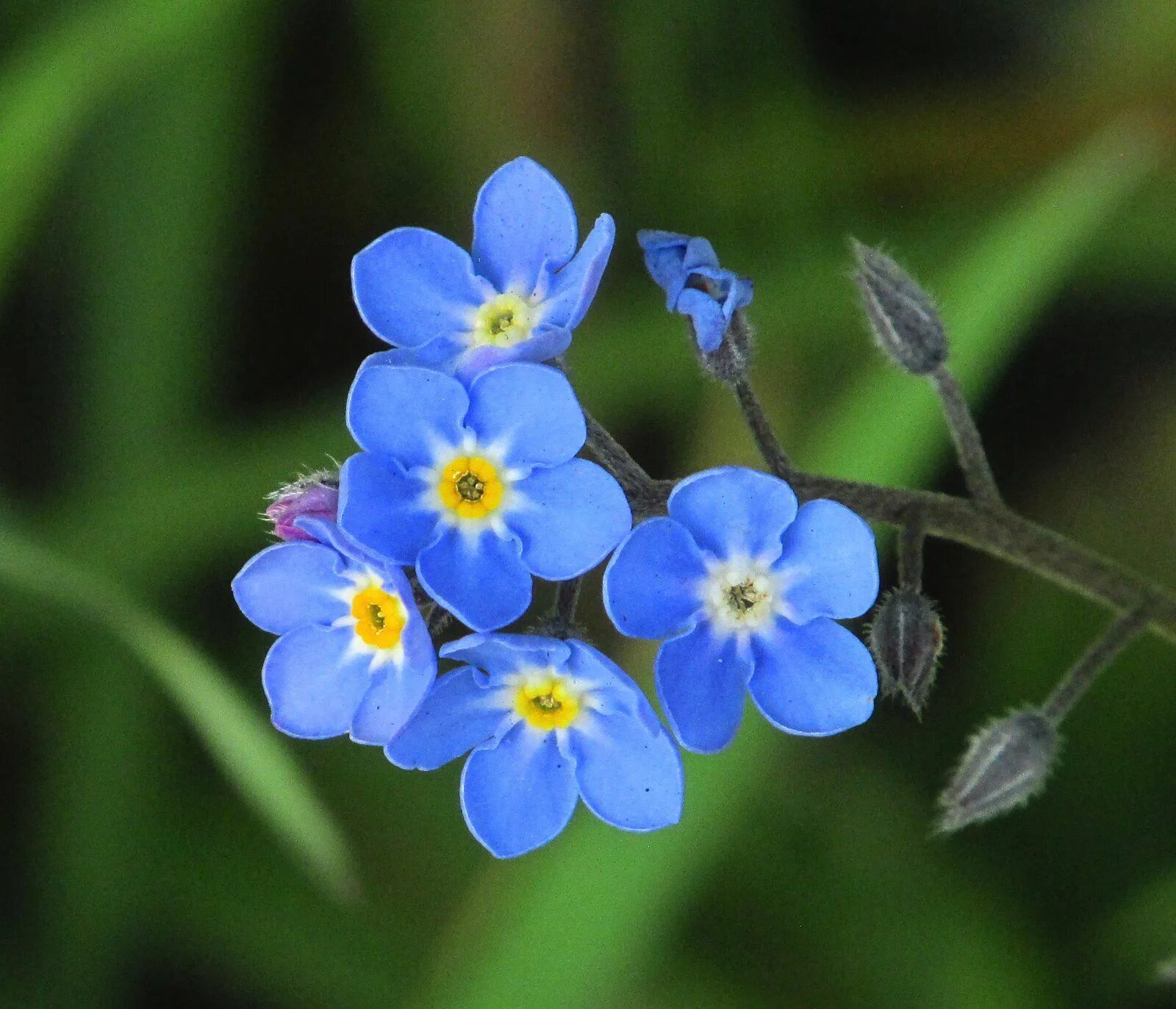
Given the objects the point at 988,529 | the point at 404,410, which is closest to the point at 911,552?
the point at 988,529

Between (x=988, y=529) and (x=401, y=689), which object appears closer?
(x=401, y=689)

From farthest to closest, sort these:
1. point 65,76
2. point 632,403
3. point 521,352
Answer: point 632,403 → point 65,76 → point 521,352

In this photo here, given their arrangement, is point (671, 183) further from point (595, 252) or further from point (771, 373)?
point (595, 252)

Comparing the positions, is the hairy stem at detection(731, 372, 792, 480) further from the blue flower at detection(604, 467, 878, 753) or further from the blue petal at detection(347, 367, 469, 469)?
the blue petal at detection(347, 367, 469, 469)

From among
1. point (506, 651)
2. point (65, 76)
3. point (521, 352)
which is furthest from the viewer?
point (65, 76)

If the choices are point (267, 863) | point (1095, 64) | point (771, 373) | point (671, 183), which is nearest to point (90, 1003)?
point (267, 863)

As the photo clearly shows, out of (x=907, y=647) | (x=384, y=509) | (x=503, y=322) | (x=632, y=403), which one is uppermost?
(x=632, y=403)

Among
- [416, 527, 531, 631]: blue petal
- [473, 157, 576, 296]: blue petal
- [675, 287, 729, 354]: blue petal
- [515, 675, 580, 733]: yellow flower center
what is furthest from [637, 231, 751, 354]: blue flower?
[515, 675, 580, 733]: yellow flower center

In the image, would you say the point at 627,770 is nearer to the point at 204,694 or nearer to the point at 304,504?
the point at 304,504

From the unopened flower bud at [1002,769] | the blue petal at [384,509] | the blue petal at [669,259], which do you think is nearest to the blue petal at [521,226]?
the blue petal at [669,259]
